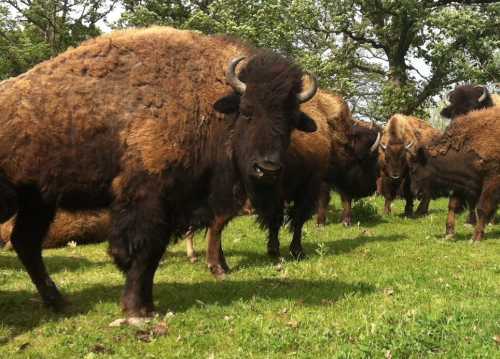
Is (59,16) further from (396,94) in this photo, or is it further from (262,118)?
(262,118)

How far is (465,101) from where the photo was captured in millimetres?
15227

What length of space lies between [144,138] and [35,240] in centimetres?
197

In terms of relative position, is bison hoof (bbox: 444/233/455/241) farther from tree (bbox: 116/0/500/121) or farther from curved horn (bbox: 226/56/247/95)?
tree (bbox: 116/0/500/121)

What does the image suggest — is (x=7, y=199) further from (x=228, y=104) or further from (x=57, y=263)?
(x=57, y=263)

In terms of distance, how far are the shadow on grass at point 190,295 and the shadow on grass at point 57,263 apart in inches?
59.1

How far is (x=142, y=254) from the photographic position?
5523mm

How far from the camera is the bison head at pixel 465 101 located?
14977mm

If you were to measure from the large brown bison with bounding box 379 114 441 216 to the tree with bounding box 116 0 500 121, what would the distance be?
941 centimetres

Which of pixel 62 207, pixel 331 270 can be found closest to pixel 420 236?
pixel 331 270

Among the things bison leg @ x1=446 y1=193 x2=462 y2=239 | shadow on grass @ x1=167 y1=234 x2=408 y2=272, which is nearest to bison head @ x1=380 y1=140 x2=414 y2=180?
bison leg @ x1=446 y1=193 x2=462 y2=239

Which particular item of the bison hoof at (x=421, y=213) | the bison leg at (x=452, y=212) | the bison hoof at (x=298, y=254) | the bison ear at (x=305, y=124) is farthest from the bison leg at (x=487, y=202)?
the bison ear at (x=305, y=124)

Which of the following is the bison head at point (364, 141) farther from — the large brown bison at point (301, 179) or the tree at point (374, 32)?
the tree at point (374, 32)

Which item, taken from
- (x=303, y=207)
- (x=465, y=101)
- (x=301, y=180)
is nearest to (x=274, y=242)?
(x=303, y=207)

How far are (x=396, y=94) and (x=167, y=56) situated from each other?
877 inches
